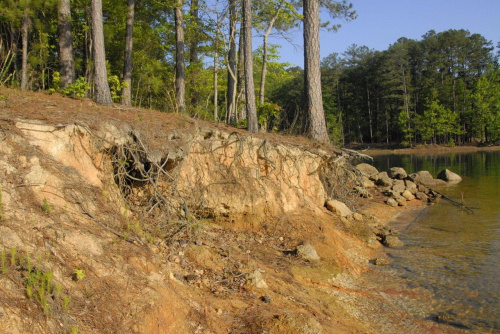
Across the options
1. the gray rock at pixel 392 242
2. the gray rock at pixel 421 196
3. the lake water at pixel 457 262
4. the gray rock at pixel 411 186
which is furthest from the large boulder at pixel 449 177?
the gray rock at pixel 392 242

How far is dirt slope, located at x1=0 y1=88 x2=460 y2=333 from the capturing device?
13.8ft

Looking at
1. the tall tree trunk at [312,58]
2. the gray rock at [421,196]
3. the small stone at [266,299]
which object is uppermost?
the tall tree trunk at [312,58]

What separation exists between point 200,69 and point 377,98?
4899 centimetres

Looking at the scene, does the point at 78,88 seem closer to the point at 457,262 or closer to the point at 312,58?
the point at 312,58

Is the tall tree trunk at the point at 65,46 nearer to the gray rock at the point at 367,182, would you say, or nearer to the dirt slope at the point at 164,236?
the dirt slope at the point at 164,236

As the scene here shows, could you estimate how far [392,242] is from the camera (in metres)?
10.1

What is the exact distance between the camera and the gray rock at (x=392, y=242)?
394 inches

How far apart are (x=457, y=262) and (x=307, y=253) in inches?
146

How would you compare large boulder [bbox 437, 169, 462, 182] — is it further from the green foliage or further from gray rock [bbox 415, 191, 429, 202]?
the green foliage

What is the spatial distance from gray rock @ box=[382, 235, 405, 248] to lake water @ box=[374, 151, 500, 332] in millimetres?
203

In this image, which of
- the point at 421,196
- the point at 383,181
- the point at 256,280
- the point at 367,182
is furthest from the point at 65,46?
the point at 421,196

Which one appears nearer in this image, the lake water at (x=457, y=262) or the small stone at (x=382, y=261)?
the lake water at (x=457, y=262)

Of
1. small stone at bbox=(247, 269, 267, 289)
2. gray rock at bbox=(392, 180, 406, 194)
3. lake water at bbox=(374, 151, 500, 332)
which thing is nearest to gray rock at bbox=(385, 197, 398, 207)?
lake water at bbox=(374, 151, 500, 332)

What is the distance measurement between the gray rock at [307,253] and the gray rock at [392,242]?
326cm
